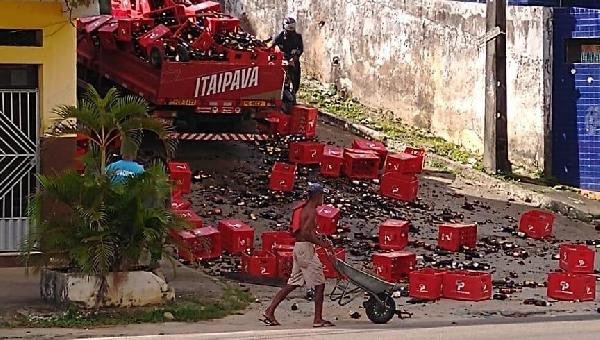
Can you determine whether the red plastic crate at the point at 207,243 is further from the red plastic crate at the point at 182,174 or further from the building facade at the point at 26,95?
the red plastic crate at the point at 182,174

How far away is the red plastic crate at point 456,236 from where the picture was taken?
18.3m

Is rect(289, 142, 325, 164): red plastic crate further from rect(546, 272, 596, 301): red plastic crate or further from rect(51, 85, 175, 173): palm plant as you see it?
rect(51, 85, 175, 173): palm plant

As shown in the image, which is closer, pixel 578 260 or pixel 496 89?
pixel 578 260

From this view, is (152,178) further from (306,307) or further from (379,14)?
(379,14)

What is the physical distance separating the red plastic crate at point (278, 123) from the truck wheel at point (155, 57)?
2796 millimetres

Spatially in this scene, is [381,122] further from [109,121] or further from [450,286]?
[109,121]

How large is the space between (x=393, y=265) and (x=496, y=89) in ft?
27.7

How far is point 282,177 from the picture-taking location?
2084 cm

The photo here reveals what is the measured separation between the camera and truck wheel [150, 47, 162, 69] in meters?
21.4

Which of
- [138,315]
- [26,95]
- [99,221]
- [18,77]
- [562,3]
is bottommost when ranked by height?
[138,315]

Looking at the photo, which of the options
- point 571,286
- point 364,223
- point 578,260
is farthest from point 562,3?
point 571,286

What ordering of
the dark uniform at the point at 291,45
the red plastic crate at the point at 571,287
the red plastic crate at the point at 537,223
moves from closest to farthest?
the red plastic crate at the point at 571,287, the red plastic crate at the point at 537,223, the dark uniform at the point at 291,45

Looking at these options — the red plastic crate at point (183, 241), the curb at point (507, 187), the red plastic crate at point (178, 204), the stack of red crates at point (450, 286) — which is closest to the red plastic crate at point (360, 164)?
the curb at point (507, 187)

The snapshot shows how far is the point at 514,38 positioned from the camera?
24781 mm
